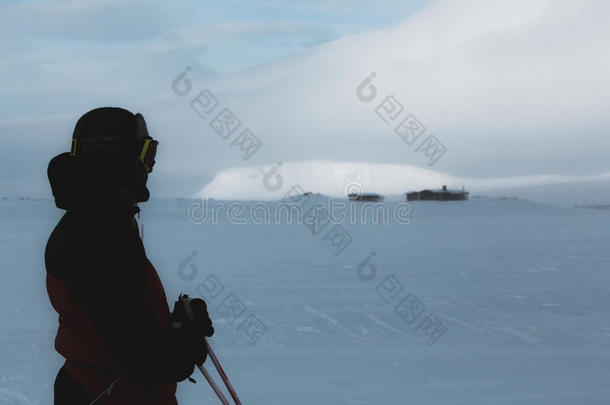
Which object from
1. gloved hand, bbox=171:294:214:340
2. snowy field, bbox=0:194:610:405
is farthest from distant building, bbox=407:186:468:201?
gloved hand, bbox=171:294:214:340

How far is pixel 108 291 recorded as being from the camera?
1.70 metres

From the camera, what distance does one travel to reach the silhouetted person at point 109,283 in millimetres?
1717

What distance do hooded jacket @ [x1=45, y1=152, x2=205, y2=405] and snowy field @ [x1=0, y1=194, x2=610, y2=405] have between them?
9cm

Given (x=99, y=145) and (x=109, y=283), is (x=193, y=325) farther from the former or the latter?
(x=99, y=145)

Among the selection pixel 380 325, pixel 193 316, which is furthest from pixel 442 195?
pixel 193 316

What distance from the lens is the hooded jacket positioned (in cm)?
171

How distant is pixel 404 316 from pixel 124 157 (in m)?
6.22

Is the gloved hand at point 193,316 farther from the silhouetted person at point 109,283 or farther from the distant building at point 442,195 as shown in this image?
the distant building at point 442,195

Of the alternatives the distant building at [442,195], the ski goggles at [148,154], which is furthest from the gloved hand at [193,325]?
the distant building at [442,195]

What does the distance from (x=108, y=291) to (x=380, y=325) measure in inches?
226

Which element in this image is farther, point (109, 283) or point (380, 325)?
point (380, 325)

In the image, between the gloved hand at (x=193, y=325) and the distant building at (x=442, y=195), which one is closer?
the gloved hand at (x=193, y=325)

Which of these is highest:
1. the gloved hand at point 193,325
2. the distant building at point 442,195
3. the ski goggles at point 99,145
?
the distant building at point 442,195

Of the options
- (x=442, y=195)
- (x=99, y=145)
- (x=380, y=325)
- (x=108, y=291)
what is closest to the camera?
(x=108, y=291)
